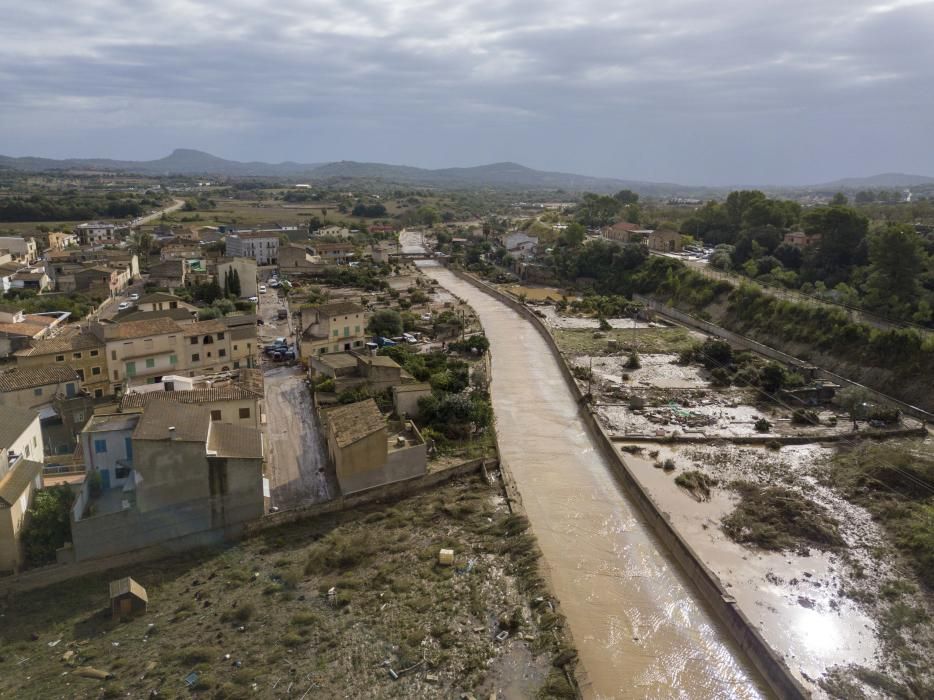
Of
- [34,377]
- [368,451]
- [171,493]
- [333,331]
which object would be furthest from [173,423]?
[333,331]

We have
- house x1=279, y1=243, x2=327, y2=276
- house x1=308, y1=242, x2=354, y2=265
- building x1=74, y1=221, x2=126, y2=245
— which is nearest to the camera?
house x1=279, y1=243, x2=327, y2=276

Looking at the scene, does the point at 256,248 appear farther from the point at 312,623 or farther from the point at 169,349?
the point at 312,623

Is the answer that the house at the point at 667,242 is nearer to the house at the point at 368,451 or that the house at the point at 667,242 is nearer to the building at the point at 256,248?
the building at the point at 256,248

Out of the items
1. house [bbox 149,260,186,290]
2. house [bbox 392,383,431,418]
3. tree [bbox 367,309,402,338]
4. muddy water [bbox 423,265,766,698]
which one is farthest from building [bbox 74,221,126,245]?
muddy water [bbox 423,265,766,698]

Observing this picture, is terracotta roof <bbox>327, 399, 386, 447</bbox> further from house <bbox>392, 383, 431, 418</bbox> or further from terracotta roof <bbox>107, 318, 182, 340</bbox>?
terracotta roof <bbox>107, 318, 182, 340</bbox>

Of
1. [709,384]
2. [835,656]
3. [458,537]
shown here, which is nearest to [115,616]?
[458,537]
